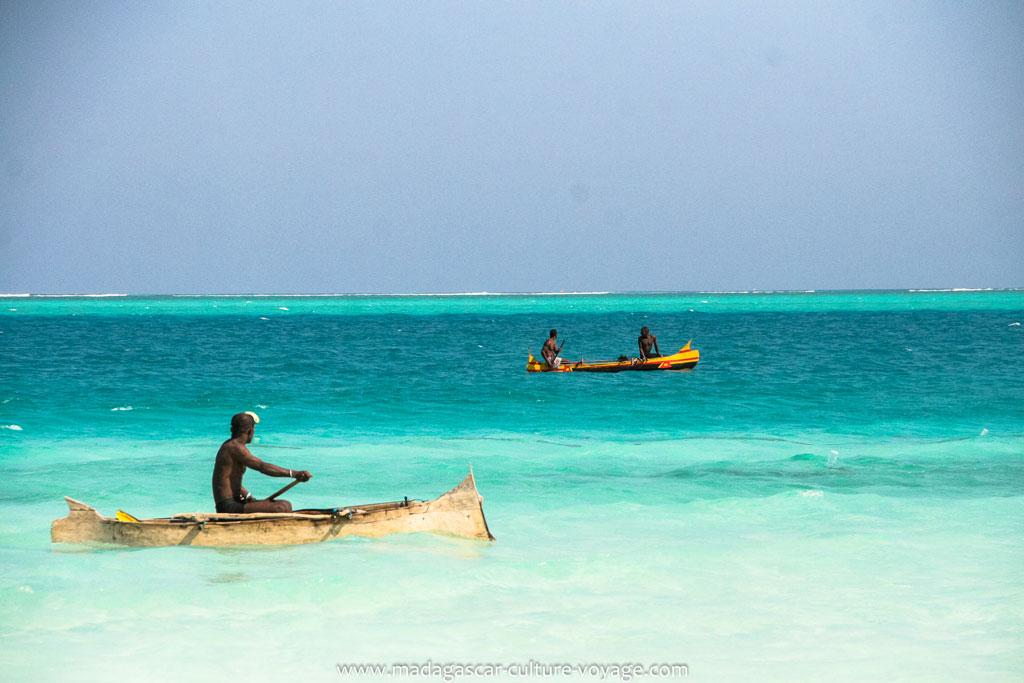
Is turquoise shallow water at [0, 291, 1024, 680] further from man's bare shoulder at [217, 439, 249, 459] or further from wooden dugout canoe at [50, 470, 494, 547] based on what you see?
man's bare shoulder at [217, 439, 249, 459]

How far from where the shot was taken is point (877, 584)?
11172mm

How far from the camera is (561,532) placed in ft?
44.6

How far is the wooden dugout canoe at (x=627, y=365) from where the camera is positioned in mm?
33750

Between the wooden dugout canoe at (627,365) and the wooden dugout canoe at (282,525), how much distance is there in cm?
2134

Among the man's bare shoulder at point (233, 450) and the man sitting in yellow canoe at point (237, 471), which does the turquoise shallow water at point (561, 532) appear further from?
the man's bare shoulder at point (233, 450)

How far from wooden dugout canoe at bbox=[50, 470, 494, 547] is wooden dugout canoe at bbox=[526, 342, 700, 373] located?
21.3 metres

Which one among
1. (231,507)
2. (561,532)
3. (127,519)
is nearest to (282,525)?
(231,507)

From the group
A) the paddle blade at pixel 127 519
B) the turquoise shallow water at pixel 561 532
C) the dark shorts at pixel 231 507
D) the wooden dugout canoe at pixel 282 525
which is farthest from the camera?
the dark shorts at pixel 231 507

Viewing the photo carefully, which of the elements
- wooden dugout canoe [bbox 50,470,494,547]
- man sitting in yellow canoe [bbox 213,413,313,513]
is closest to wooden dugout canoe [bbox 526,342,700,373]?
wooden dugout canoe [bbox 50,470,494,547]

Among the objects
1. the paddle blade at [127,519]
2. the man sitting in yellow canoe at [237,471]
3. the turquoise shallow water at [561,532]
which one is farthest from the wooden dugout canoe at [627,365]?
the paddle blade at [127,519]

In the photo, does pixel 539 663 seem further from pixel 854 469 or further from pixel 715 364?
pixel 715 364

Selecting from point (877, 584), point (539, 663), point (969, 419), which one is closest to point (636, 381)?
point (969, 419)

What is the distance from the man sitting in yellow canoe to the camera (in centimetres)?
1180

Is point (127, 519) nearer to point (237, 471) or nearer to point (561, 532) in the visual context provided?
point (237, 471)
